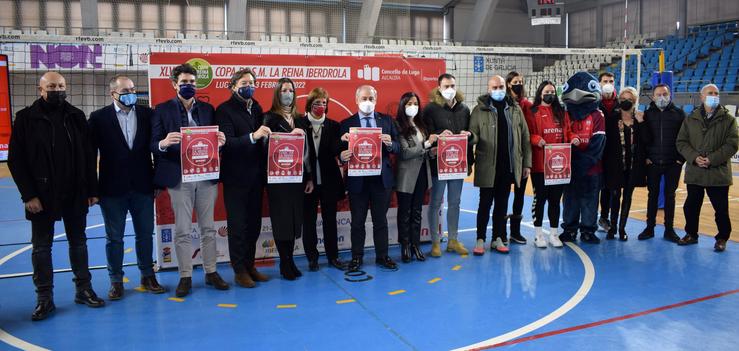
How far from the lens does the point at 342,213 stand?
6.57 metres

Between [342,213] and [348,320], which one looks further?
[342,213]

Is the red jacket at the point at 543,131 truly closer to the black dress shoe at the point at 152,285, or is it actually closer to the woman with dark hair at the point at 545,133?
the woman with dark hair at the point at 545,133

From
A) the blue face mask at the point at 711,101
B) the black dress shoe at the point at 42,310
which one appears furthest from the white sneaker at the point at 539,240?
the black dress shoe at the point at 42,310

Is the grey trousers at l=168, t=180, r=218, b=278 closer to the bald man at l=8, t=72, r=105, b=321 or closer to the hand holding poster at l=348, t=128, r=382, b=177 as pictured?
the bald man at l=8, t=72, r=105, b=321

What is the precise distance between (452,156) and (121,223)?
3315 mm

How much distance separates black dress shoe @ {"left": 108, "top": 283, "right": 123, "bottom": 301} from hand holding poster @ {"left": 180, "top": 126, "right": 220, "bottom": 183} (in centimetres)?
117

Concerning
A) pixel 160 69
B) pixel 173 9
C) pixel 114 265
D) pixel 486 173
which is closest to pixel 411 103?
pixel 486 173

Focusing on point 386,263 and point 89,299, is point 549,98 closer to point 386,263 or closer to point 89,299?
point 386,263

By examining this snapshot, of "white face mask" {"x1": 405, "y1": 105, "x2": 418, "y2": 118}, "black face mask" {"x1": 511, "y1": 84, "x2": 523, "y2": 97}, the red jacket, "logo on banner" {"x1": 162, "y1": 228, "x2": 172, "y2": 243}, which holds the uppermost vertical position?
"black face mask" {"x1": 511, "y1": 84, "x2": 523, "y2": 97}

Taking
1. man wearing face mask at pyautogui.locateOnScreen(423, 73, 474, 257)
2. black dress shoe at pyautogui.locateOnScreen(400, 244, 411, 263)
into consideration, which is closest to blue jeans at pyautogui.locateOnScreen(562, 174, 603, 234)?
man wearing face mask at pyautogui.locateOnScreen(423, 73, 474, 257)

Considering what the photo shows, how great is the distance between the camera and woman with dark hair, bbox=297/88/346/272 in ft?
17.9

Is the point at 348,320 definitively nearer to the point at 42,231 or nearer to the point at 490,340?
the point at 490,340

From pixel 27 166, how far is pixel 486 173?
4.38 meters

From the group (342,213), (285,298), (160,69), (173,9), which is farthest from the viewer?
(173,9)
